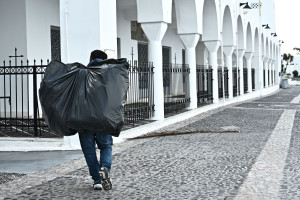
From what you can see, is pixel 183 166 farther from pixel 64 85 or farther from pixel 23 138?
pixel 23 138

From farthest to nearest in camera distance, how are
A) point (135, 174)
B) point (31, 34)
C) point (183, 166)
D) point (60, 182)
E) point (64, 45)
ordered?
point (31, 34) → point (64, 45) → point (183, 166) → point (135, 174) → point (60, 182)

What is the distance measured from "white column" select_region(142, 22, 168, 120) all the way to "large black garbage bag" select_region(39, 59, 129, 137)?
6961 millimetres

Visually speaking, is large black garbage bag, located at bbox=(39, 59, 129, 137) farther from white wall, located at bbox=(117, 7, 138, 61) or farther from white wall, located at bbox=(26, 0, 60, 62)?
white wall, located at bbox=(117, 7, 138, 61)

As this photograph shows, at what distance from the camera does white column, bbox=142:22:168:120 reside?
1188 cm

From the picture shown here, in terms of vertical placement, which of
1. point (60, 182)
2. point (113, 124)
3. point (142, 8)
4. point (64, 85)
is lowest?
point (60, 182)

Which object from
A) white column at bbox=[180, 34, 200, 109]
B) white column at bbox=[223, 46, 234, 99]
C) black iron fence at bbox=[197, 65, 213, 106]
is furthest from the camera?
white column at bbox=[223, 46, 234, 99]

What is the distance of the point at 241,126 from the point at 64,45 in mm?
5390

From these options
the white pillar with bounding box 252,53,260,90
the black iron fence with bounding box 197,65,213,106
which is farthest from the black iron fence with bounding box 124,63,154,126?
the white pillar with bounding box 252,53,260,90

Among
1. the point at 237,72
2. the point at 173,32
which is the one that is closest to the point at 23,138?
the point at 237,72

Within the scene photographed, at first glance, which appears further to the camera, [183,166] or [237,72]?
[237,72]

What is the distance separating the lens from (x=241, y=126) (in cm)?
1177

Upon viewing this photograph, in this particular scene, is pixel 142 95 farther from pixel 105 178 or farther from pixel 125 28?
pixel 125 28

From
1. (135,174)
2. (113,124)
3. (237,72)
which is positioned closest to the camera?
(113,124)

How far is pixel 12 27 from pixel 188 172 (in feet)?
28.9
